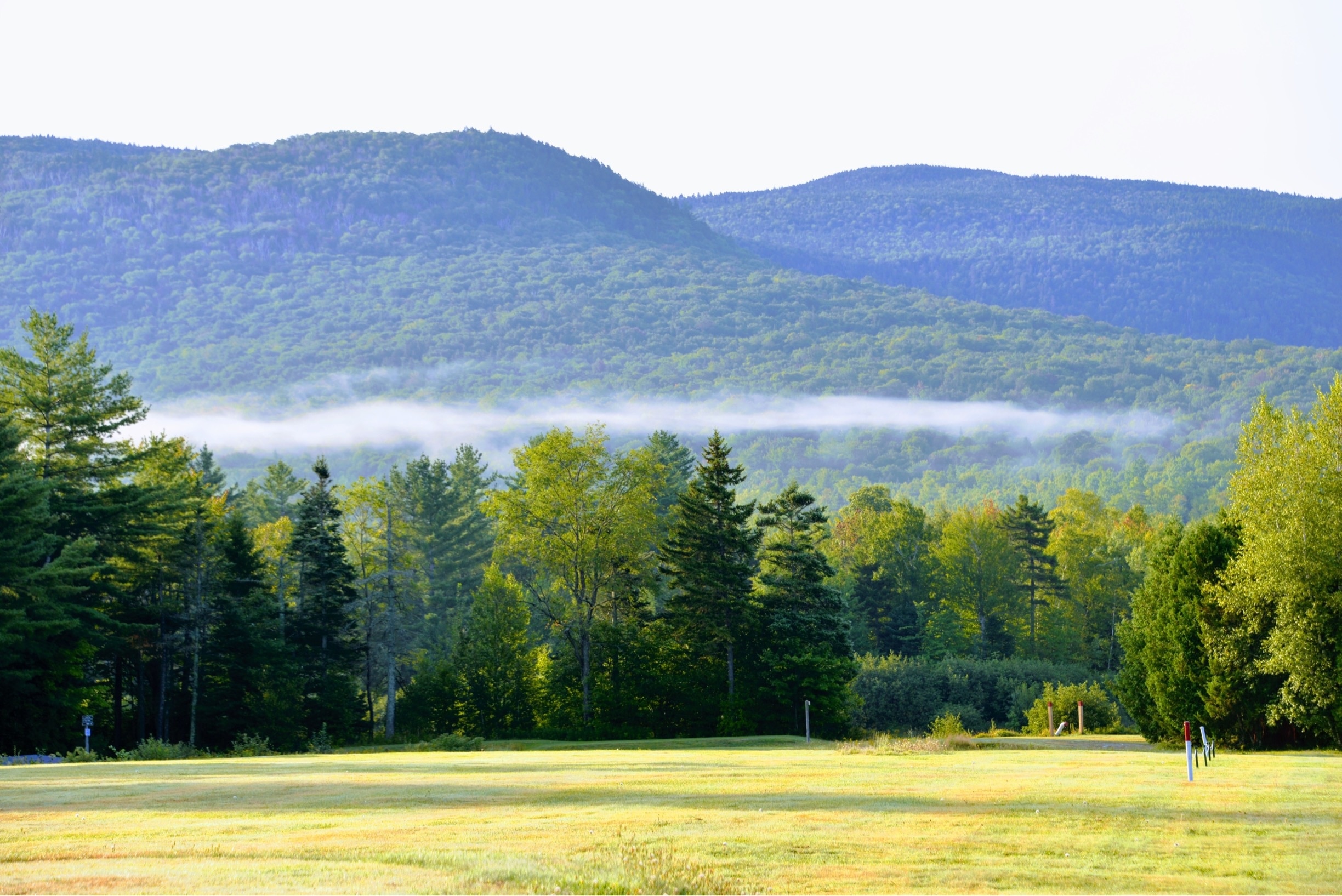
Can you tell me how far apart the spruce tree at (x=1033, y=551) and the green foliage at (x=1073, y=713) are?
114 ft

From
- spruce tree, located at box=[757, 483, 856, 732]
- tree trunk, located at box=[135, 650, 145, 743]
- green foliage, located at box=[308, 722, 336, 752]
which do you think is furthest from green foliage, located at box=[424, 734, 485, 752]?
spruce tree, located at box=[757, 483, 856, 732]

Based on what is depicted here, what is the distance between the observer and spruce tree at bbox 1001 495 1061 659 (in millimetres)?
95062

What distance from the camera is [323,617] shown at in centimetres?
5675

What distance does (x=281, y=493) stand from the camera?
10481cm

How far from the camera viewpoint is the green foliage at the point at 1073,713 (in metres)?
53.6

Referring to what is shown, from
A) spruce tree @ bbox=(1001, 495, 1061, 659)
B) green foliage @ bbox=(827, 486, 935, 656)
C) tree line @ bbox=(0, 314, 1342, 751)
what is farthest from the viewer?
spruce tree @ bbox=(1001, 495, 1061, 659)

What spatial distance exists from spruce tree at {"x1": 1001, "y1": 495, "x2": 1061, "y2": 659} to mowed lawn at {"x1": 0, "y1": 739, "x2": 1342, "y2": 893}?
7063cm

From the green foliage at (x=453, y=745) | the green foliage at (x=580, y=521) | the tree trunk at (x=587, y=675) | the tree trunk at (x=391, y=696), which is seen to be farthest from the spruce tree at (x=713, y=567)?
the green foliage at (x=453, y=745)

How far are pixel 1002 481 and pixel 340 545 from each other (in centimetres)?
15375

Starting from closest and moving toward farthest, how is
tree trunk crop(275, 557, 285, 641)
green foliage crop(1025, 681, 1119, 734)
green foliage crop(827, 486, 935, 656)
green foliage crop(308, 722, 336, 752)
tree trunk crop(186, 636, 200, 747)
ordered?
green foliage crop(308, 722, 336, 752), tree trunk crop(186, 636, 200, 747), green foliage crop(1025, 681, 1119, 734), tree trunk crop(275, 557, 285, 641), green foliage crop(827, 486, 935, 656)

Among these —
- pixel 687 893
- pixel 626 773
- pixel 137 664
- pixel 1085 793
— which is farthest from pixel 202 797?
pixel 137 664

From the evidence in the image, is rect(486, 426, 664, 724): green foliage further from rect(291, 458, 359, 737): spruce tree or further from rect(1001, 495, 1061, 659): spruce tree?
rect(1001, 495, 1061, 659): spruce tree

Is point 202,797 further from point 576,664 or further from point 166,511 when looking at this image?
point 576,664

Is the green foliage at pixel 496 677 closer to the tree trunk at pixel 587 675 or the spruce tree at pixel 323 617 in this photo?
the tree trunk at pixel 587 675
